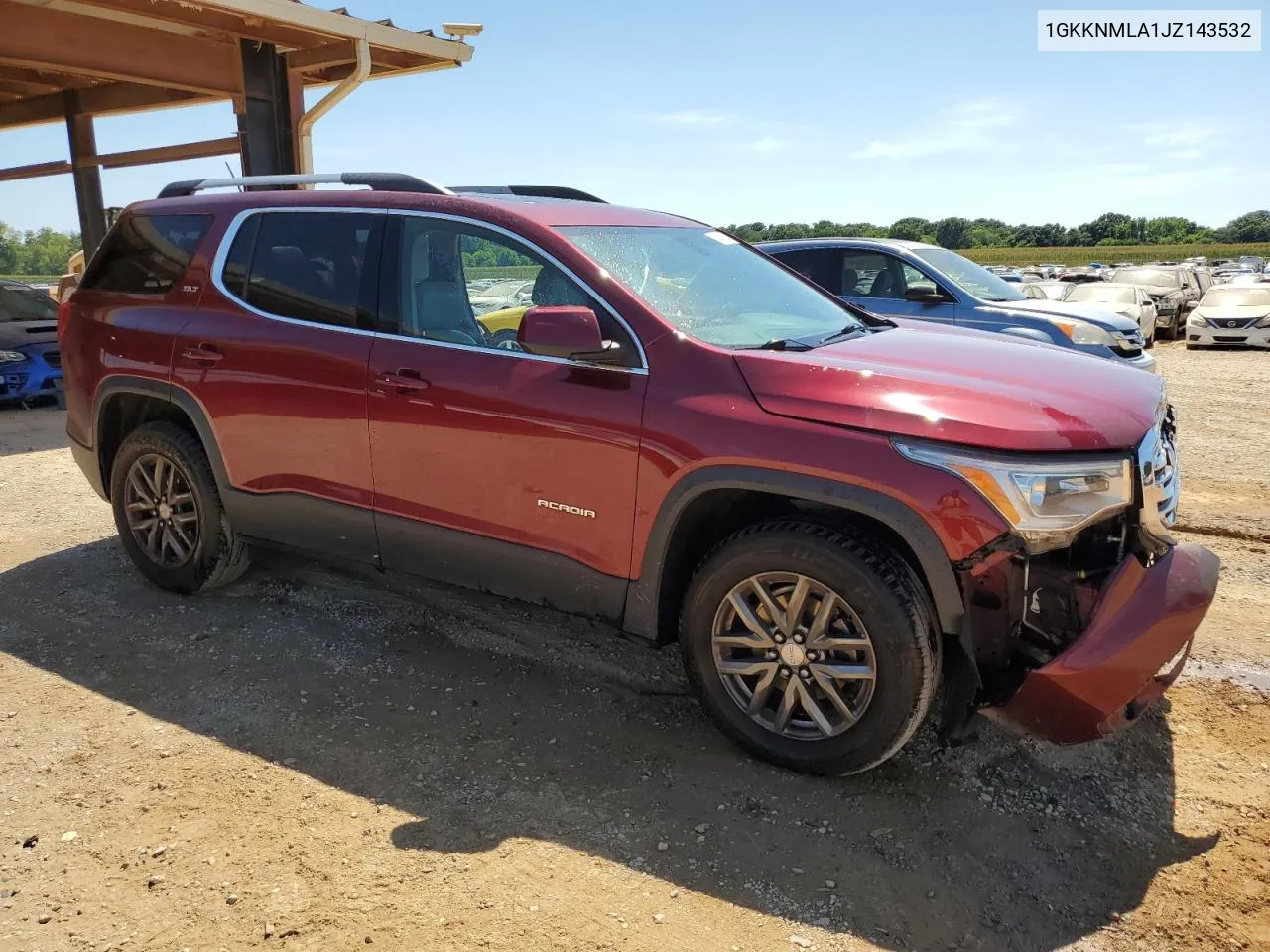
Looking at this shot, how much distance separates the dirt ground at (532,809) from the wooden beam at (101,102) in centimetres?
1011

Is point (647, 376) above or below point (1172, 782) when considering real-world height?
above

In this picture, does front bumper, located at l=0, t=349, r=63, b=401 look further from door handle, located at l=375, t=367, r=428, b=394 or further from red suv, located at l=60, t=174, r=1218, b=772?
door handle, located at l=375, t=367, r=428, b=394

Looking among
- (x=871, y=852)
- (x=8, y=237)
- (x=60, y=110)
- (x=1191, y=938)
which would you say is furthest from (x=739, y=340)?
(x=8, y=237)

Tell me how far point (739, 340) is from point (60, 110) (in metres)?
14.1

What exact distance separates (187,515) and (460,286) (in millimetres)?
1923

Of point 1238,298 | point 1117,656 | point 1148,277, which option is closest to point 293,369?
point 1117,656

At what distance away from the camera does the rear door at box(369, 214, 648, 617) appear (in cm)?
320

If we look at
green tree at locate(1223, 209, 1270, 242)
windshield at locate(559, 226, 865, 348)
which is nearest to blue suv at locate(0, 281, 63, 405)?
windshield at locate(559, 226, 865, 348)

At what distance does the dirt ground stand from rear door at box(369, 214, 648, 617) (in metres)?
0.56

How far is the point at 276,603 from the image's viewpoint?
15.0 ft

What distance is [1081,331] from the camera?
8016mm

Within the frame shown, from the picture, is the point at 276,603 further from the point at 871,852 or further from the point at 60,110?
the point at 60,110

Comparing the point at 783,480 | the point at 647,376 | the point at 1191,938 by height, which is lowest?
the point at 1191,938

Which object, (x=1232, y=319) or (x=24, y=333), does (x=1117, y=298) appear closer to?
(x=1232, y=319)
